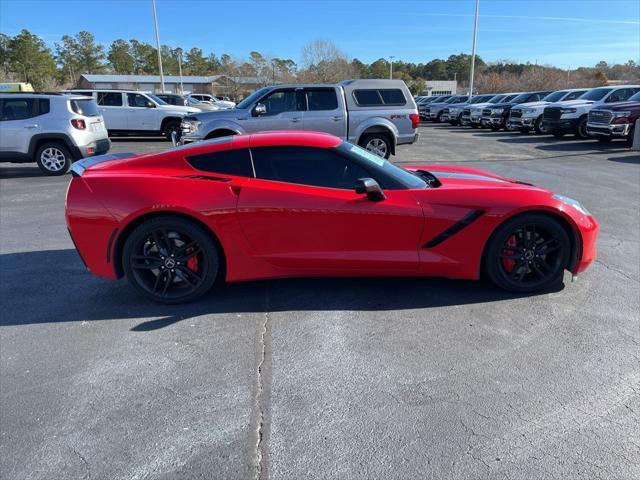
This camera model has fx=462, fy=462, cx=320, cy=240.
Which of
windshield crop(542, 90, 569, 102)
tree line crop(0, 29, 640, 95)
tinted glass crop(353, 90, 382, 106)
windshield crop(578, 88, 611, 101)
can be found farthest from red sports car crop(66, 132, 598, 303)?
tree line crop(0, 29, 640, 95)

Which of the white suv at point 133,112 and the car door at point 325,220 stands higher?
the white suv at point 133,112

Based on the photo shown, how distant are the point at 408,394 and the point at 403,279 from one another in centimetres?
177

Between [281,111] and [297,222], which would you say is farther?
[281,111]

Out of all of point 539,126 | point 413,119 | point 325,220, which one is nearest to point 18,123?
point 413,119

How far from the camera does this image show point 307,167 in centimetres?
391

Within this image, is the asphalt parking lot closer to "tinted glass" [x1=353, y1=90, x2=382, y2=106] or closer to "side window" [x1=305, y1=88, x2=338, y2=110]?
"side window" [x1=305, y1=88, x2=338, y2=110]

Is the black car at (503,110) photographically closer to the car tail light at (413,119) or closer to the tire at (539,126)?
the tire at (539,126)

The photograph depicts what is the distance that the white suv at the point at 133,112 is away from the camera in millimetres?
17141

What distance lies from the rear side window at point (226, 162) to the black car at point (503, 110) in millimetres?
21669

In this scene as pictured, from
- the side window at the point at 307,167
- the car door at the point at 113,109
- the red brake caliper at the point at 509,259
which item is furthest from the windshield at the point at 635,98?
the car door at the point at 113,109

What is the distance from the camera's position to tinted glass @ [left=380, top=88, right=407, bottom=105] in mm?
11680

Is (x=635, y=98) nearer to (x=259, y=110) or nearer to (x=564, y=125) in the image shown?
(x=564, y=125)

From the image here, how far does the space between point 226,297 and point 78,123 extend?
→ 8.40 meters

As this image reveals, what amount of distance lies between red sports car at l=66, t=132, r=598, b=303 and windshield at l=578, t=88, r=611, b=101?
1731 cm
